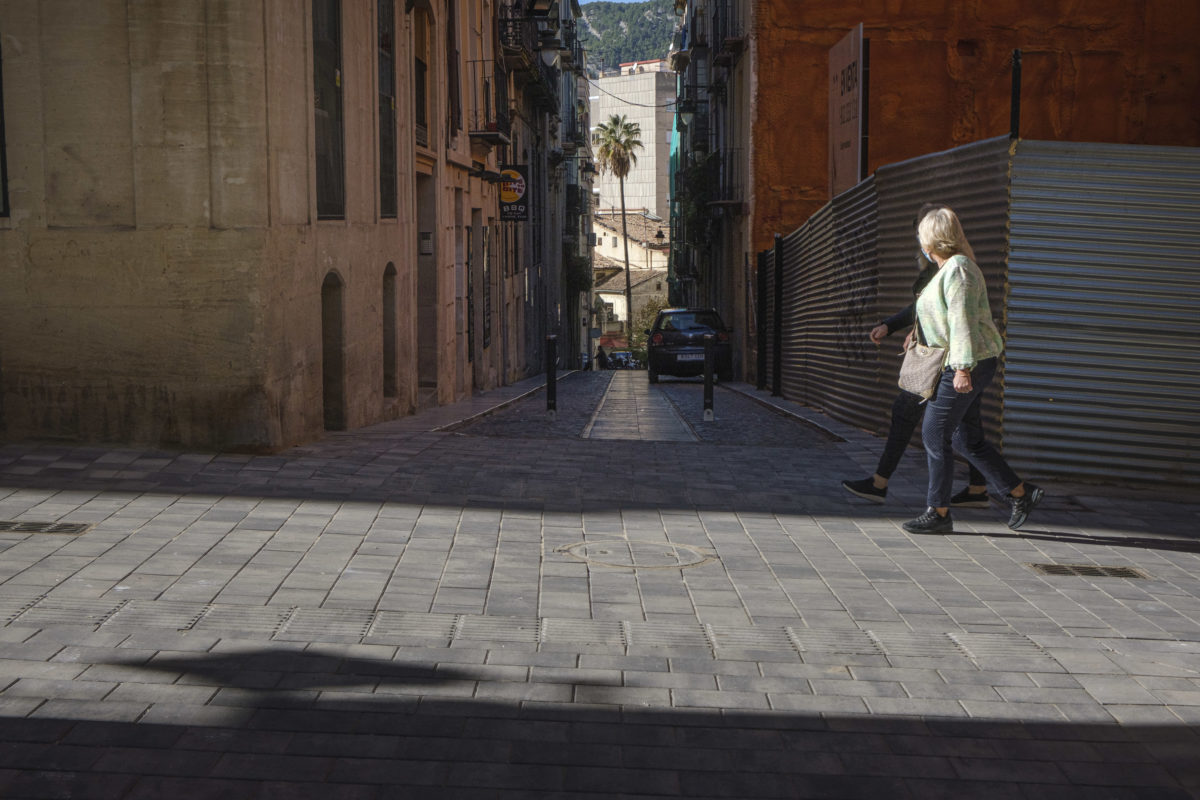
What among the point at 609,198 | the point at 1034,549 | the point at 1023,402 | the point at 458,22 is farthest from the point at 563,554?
the point at 609,198

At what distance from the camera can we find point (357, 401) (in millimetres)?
12578

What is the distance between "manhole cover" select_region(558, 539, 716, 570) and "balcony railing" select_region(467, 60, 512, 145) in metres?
17.2

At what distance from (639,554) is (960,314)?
2.19 meters

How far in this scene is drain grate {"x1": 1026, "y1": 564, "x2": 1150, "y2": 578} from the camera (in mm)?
6340

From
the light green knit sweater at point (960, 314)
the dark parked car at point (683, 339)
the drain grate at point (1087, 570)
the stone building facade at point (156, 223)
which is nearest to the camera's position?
the drain grate at point (1087, 570)

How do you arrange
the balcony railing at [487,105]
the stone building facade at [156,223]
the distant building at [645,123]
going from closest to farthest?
the stone building facade at [156,223] < the balcony railing at [487,105] < the distant building at [645,123]

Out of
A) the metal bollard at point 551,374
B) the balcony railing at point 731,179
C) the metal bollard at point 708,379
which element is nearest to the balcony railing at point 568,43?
the balcony railing at point 731,179

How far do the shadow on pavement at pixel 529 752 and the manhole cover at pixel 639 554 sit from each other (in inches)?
79.2

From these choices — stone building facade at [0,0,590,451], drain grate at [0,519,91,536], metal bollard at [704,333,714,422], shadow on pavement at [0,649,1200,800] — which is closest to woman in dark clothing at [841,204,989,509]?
shadow on pavement at [0,649,1200,800]

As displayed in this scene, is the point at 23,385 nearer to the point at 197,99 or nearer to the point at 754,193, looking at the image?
the point at 197,99

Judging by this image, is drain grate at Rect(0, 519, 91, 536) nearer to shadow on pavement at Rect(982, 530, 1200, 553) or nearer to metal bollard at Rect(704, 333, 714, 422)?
shadow on pavement at Rect(982, 530, 1200, 553)

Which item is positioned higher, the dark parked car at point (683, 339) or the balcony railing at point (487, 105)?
the balcony railing at point (487, 105)

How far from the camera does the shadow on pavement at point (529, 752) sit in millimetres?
3562

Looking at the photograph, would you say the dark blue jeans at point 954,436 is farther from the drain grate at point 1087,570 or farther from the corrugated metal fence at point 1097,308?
the corrugated metal fence at point 1097,308
